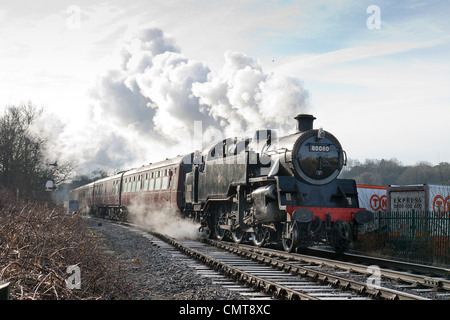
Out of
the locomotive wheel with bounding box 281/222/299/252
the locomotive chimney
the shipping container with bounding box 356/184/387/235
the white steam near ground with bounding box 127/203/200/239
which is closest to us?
the locomotive wheel with bounding box 281/222/299/252

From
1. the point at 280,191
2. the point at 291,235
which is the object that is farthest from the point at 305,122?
the point at 291,235

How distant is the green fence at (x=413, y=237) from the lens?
37.2ft

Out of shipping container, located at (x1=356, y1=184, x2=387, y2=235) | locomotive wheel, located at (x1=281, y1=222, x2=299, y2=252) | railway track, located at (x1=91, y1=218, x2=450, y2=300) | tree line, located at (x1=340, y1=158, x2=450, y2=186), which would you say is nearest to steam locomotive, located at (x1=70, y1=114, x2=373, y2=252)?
locomotive wheel, located at (x1=281, y1=222, x2=299, y2=252)

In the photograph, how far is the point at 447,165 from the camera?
155 feet

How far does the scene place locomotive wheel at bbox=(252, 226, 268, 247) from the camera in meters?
12.0

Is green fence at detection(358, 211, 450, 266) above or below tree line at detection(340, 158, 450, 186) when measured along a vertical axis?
below

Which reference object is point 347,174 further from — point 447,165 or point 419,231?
point 419,231

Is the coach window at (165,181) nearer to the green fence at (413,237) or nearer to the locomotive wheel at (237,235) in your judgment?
the locomotive wheel at (237,235)

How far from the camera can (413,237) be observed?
12.2 metres

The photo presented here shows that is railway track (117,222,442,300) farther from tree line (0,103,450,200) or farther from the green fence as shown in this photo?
→ tree line (0,103,450,200)

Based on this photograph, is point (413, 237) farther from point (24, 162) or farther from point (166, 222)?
point (24, 162)

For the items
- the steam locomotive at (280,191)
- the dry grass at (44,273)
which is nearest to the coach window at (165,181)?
the steam locomotive at (280,191)
